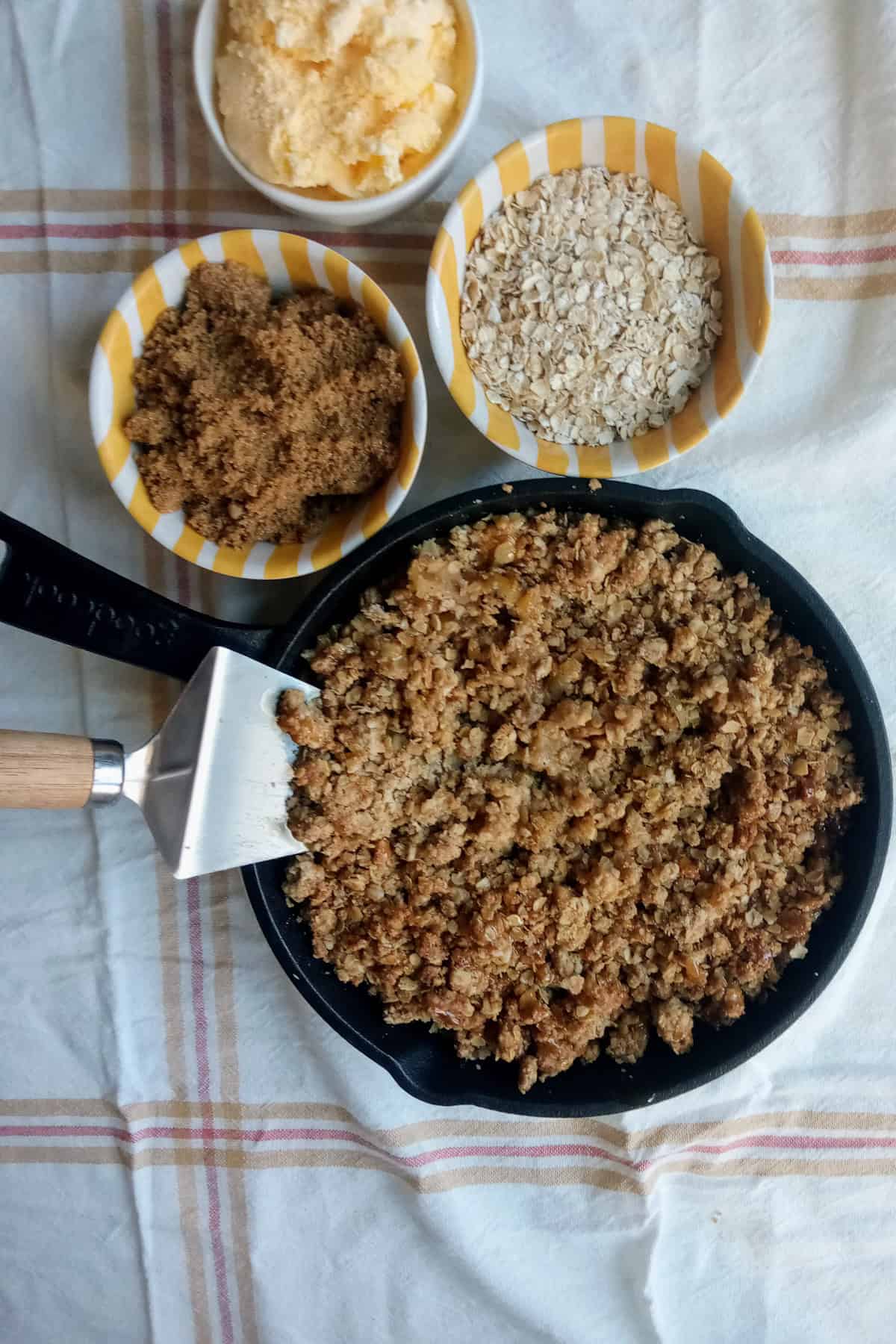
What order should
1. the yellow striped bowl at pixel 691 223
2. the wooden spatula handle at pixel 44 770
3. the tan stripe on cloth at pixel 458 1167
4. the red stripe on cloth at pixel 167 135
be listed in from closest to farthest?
the wooden spatula handle at pixel 44 770
the yellow striped bowl at pixel 691 223
the red stripe on cloth at pixel 167 135
the tan stripe on cloth at pixel 458 1167

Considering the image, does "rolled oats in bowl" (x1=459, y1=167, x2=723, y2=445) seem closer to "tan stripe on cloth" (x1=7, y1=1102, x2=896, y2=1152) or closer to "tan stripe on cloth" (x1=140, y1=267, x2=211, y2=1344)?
"tan stripe on cloth" (x1=140, y1=267, x2=211, y2=1344)

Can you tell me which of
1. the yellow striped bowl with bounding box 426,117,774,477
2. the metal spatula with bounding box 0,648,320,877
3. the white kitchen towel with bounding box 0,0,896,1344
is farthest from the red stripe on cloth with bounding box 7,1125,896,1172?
the yellow striped bowl with bounding box 426,117,774,477

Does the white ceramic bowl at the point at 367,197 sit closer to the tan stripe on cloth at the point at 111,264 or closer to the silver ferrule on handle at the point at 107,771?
the tan stripe on cloth at the point at 111,264

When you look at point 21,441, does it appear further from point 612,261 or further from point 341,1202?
point 341,1202

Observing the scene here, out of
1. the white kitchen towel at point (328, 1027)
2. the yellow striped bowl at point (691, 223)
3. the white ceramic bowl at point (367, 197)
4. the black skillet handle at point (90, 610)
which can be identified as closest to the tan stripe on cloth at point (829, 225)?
the white kitchen towel at point (328, 1027)

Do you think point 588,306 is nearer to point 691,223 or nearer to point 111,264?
point 691,223

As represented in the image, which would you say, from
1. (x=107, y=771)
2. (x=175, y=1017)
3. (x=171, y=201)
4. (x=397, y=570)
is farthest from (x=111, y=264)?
(x=175, y=1017)

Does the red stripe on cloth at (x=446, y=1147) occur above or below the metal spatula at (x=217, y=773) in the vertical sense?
below
